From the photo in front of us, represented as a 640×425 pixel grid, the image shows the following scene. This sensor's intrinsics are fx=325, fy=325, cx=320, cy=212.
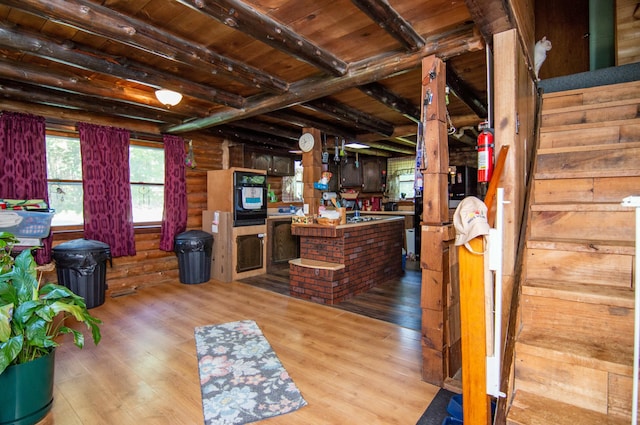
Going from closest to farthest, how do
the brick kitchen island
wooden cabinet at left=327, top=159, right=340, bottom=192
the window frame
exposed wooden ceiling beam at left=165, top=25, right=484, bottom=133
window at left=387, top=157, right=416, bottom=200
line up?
exposed wooden ceiling beam at left=165, top=25, right=484, bottom=133 < the brick kitchen island < the window frame < window at left=387, top=157, right=416, bottom=200 < wooden cabinet at left=327, top=159, right=340, bottom=192

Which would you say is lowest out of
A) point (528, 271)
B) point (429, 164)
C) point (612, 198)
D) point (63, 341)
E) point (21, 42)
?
point (63, 341)

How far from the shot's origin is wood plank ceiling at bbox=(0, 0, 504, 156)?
82.6 inches

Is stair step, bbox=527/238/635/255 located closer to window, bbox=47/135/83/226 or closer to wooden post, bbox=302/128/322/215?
wooden post, bbox=302/128/322/215

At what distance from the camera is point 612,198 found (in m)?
1.97

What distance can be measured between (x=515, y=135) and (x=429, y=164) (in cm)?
60

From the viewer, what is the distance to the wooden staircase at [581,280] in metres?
1.39

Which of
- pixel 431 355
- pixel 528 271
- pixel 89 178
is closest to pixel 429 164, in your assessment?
pixel 528 271

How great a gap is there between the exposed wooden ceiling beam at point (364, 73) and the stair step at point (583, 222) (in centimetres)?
122

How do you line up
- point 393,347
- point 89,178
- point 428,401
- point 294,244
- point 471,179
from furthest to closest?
point 471,179
point 294,244
point 89,178
point 393,347
point 428,401

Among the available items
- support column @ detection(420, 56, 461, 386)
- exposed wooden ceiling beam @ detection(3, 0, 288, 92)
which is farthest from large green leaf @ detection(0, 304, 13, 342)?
support column @ detection(420, 56, 461, 386)

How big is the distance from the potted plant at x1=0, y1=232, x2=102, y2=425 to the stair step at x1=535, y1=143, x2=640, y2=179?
3.09 m

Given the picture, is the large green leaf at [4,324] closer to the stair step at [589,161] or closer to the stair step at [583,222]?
the stair step at [583,222]

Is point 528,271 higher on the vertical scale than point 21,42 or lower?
lower

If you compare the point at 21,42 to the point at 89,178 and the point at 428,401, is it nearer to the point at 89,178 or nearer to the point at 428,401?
the point at 89,178
